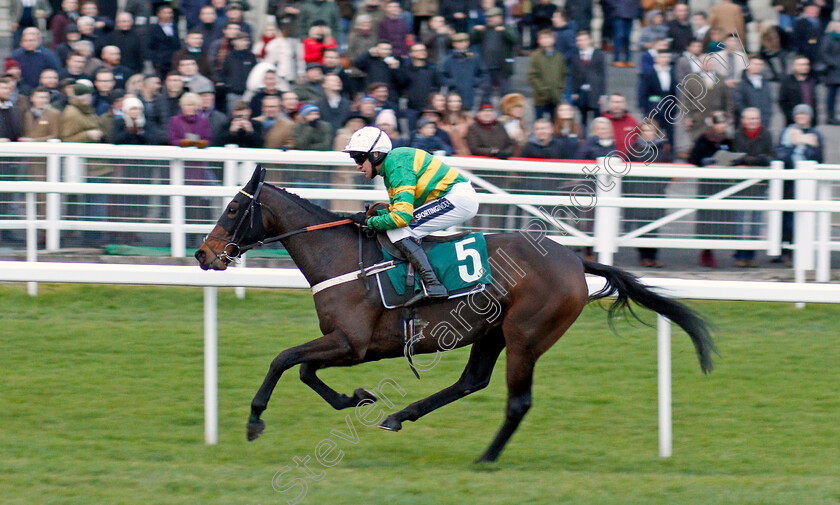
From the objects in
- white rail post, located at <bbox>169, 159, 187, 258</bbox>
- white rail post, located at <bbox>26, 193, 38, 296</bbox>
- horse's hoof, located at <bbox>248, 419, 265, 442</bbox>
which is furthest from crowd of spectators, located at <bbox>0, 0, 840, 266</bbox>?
horse's hoof, located at <bbox>248, 419, 265, 442</bbox>

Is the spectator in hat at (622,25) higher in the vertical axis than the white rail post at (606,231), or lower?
higher

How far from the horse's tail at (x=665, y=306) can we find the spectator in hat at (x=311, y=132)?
3654 mm

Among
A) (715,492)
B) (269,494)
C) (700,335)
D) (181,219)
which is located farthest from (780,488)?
(181,219)

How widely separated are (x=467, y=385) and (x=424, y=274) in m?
0.62

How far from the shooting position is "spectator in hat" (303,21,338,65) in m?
10.4

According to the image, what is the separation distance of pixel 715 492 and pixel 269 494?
1739 mm

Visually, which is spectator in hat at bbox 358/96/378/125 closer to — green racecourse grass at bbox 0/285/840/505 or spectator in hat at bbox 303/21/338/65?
green racecourse grass at bbox 0/285/840/505

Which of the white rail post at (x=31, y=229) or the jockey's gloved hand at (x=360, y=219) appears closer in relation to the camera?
the jockey's gloved hand at (x=360, y=219)

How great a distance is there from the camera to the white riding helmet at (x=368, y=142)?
16.1 feet

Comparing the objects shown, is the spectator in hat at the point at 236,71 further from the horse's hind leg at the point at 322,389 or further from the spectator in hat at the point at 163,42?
the horse's hind leg at the point at 322,389

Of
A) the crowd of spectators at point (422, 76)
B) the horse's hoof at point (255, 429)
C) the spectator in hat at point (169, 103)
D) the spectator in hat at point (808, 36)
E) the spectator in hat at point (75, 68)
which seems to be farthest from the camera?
the spectator in hat at point (808, 36)

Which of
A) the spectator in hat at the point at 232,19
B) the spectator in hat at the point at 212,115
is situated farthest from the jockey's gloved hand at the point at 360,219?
the spectator in hat at the point at 232,19

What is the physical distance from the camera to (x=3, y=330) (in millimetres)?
6883

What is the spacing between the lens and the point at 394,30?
1067 centimetres
